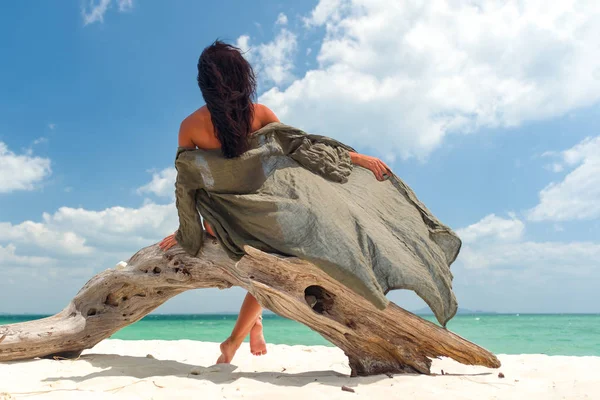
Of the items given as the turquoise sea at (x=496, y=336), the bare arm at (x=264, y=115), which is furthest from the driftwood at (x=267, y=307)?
the turquoise sea at (x=496, y=336)

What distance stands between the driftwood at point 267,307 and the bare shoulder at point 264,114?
1.06 m

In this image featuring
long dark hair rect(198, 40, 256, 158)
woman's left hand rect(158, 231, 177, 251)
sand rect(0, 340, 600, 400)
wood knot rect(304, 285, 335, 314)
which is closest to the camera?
sand rect(0, 340, 600, 400)

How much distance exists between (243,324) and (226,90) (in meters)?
2.00

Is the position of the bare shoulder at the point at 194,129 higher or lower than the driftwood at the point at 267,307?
higher

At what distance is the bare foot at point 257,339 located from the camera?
15.1ft

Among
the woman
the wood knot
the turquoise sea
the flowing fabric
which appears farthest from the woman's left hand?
the turquoise sea

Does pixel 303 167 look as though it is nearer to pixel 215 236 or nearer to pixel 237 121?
pixel 237 121

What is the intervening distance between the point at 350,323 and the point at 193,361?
2332mm

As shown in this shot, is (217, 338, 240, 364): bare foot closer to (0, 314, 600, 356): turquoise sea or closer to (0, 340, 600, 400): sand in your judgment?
(0, 340, 600, 400): sand

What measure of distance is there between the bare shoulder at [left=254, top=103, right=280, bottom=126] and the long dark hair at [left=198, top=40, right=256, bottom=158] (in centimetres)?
19

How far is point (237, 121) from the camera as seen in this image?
3.46 m

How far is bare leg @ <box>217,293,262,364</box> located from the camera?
4.09 meters

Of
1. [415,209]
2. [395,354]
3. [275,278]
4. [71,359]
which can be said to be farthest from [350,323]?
[71,359]

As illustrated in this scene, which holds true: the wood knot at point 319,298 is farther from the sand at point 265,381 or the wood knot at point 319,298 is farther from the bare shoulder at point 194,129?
the bare shoulder at point 194,129
